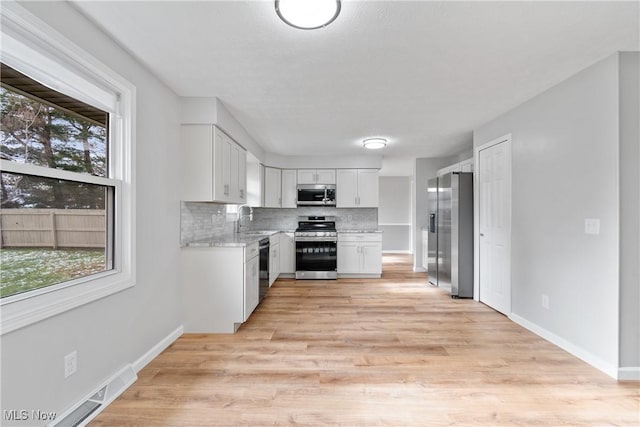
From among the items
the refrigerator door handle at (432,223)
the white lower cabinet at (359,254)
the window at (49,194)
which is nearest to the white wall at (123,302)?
the window at (49,194)

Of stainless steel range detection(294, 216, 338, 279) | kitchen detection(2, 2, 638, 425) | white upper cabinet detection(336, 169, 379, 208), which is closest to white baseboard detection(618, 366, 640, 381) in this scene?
kitchen detection(2, 2, 638, 425)

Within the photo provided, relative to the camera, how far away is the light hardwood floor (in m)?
1.79

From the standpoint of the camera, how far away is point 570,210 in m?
2.61

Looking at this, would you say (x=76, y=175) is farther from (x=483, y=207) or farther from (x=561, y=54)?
(x=483, y=207)

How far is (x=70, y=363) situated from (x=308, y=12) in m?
2.41

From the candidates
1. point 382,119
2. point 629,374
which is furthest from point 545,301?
point 382,119

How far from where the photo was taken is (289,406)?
1.88 m

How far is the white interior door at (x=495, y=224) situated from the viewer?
3518 mm

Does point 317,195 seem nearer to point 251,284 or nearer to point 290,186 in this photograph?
point 290,186

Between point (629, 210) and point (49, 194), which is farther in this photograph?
point (629, 210)

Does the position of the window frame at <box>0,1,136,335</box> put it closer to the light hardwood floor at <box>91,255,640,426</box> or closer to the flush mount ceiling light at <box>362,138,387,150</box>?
the light hardwood floor at <box>91,255,640,426</box>

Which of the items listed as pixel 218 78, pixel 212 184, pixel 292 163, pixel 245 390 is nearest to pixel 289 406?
pixel 245 390

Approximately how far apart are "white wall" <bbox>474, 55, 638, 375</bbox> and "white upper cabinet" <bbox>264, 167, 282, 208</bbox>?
3991mm

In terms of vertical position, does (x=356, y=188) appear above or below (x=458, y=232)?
above
